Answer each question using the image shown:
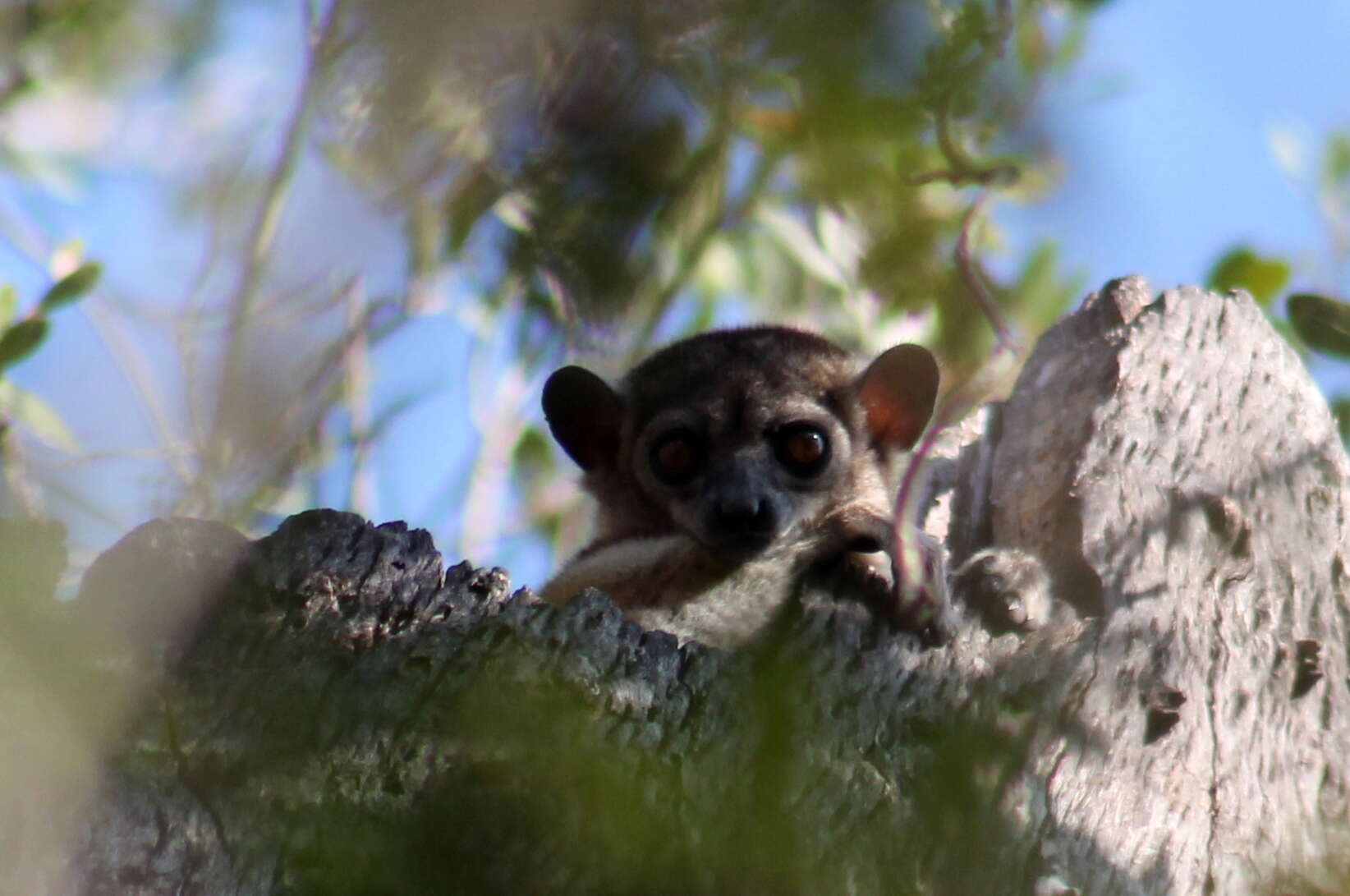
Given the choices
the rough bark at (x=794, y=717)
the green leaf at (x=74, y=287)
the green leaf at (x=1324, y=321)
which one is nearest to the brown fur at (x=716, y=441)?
the rough bark at (x=794, y=717)

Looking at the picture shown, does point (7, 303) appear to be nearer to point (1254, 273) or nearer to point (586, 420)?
point (586, 420)

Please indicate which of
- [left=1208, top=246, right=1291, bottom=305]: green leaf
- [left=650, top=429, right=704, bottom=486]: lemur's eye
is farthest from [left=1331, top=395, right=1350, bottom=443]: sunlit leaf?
[left=650, top=429, right=704, bottom=486]: lemur's eye

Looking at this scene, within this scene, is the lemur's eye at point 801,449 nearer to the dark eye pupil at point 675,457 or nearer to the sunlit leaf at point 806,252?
the dark eye pupil at point 675,457

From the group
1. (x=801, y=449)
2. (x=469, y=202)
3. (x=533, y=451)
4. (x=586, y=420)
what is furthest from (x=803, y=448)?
(x=469, y=202)

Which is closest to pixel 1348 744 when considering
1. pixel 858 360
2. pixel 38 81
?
pixel 858 360

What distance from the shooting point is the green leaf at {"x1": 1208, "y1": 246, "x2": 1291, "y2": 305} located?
4871 millimetres

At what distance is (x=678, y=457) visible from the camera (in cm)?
478

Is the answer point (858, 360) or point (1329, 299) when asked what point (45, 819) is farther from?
point (858, 360)

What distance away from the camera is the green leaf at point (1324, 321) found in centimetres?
289

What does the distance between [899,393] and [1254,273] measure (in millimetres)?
A: 1236

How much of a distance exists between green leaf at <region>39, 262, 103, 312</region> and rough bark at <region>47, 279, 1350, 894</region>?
1.38 meters

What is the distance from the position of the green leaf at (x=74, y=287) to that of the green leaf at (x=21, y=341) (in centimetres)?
6

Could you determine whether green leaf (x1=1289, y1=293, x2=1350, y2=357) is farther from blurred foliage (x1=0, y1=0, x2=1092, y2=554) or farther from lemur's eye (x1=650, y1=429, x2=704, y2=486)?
lemur's eye (x1=650, y1=429, x2=704, y2=486)

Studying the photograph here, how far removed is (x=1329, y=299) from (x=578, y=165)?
169 cm
